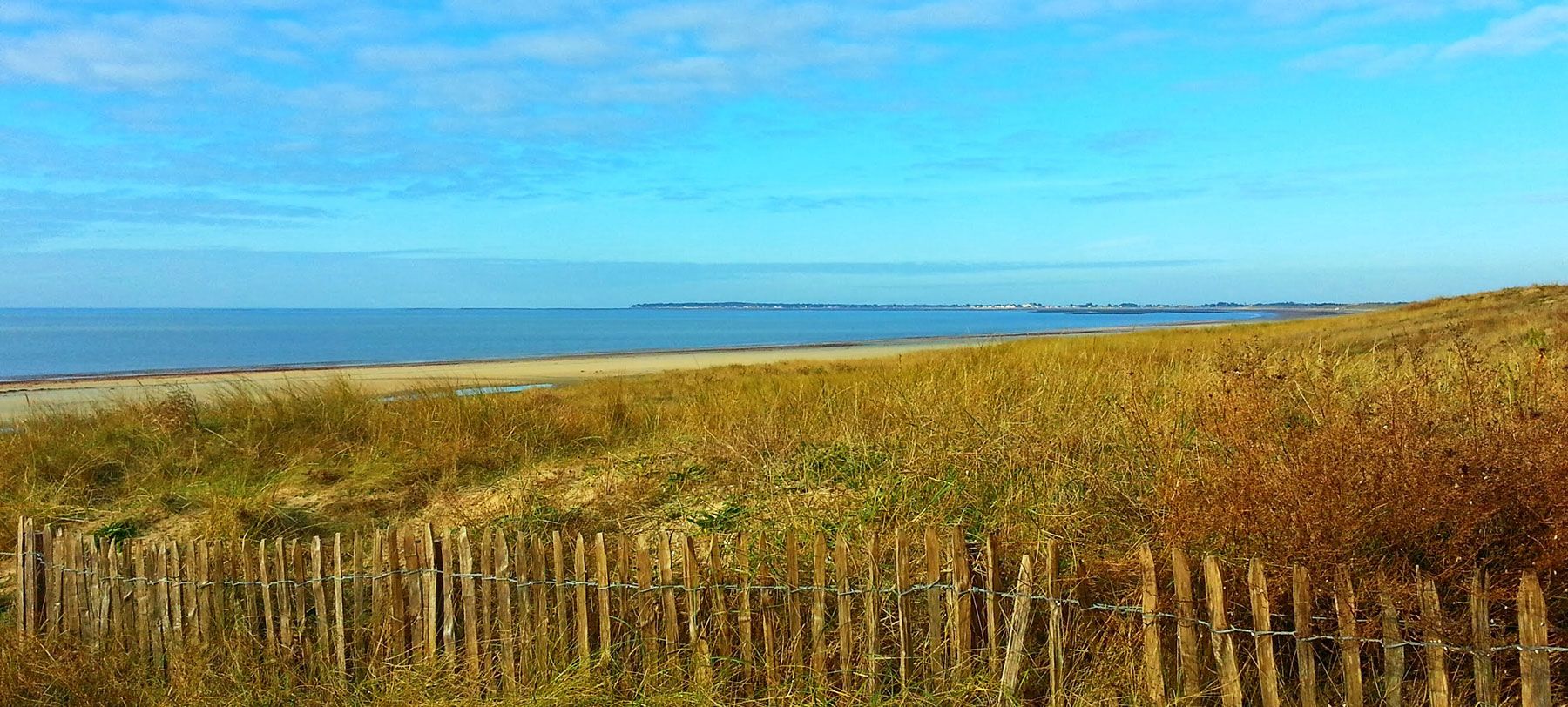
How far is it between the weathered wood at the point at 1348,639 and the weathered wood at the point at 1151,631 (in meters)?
0.59

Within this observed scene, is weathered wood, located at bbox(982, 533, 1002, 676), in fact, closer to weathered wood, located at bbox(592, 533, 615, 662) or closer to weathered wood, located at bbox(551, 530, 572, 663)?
weathered wood, located at bbox(592, 533, 615, 662)

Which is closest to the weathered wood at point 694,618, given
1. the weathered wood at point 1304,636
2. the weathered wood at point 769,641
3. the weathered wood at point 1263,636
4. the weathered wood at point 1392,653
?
the weathered wood at point 769,641

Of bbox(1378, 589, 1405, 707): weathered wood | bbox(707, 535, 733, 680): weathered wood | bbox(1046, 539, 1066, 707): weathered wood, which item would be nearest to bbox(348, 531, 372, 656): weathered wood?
bbox(707, 535, 733, 680): weathered wood

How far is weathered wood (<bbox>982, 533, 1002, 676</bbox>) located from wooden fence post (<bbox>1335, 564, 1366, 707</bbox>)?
3.82 feet

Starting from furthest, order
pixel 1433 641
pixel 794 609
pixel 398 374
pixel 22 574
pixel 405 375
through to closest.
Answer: pixel 398 374
pixel 405 375
pixel 22 574
pixel 794 609
pixel 1433 641

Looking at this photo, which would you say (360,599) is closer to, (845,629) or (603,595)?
(603,595)

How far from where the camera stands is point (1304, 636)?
3.43 metres

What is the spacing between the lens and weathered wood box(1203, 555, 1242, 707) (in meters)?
3.48

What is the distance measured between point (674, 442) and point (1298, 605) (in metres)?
5.37

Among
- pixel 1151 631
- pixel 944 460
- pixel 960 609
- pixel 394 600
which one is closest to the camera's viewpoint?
pixel 1151 631

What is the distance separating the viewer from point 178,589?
5141 mm

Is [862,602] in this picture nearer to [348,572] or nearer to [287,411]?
[348,572]

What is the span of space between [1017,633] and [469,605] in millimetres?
2458

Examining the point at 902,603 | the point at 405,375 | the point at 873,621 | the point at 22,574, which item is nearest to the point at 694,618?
the point at 873,621
